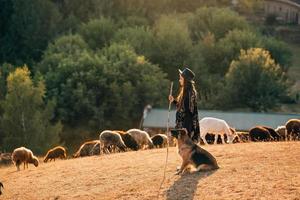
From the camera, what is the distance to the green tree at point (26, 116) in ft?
153

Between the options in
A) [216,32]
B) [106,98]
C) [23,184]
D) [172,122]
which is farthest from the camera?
[216,32]

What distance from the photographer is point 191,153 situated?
1703 centimetres

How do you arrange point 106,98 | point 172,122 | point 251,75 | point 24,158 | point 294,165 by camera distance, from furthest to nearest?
point 251,75 < point 106,98 < point 172,122 < point 24,158 < point 294,165

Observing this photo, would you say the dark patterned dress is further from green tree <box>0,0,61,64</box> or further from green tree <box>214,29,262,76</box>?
green tree <box>0,0,61,64</box>

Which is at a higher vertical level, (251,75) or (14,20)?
(14,20)

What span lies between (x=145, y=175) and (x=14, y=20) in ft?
159

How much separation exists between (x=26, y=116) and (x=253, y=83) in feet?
64.8

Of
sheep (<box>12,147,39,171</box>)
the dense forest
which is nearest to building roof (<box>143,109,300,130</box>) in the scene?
the dense forest

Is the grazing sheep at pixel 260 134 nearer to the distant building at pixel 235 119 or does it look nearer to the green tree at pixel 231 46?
the distant building at pixel 235 119

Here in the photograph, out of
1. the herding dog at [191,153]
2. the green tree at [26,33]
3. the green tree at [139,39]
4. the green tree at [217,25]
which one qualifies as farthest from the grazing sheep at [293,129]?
the green tree at [217,25]

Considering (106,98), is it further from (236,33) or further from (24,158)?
(24,158)

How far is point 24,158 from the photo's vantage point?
23.6m

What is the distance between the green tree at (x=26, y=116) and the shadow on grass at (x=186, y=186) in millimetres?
30213

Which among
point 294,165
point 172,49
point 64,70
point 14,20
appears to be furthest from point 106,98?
point 294,165
